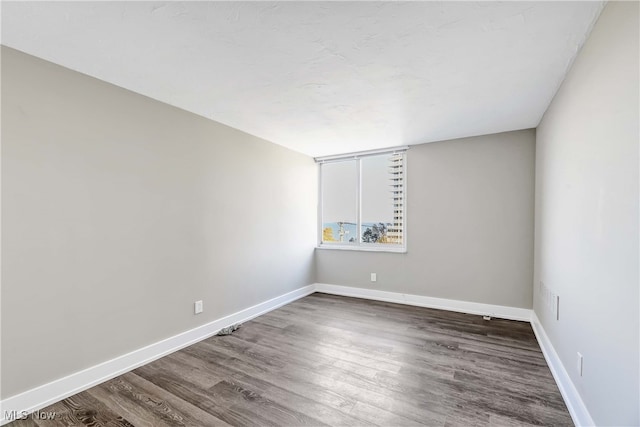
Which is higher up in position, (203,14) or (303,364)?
(203,14)

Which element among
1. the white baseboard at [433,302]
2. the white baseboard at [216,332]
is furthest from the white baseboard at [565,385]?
the white baseboard at [433,302]

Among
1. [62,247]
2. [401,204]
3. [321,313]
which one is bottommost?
[321,313]

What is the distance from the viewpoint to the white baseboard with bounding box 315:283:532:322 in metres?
3.48

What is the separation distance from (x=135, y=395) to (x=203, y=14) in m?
2.48

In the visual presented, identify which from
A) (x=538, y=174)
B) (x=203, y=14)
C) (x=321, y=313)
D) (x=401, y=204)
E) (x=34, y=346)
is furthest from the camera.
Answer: (x=401, y=204)

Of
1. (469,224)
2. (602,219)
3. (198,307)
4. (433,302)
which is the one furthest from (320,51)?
(433,302)

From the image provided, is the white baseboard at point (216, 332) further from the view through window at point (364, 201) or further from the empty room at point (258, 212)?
the view through window at point (364, 201)

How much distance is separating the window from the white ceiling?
61.1 inches

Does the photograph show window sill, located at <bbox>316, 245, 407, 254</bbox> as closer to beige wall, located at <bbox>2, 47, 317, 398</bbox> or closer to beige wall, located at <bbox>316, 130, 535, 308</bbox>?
beige wall, located at <bbox>316, 130, 535, 308</bbox>

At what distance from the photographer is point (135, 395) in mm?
2010

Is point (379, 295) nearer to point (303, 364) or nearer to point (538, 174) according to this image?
point (303, 364)

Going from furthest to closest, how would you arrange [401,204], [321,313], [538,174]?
1. [401,204]
2. [321,313]
3. [538,174]

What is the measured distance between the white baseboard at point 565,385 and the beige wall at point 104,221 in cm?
302

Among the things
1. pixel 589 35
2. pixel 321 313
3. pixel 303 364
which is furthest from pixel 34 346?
pixel 589 35
